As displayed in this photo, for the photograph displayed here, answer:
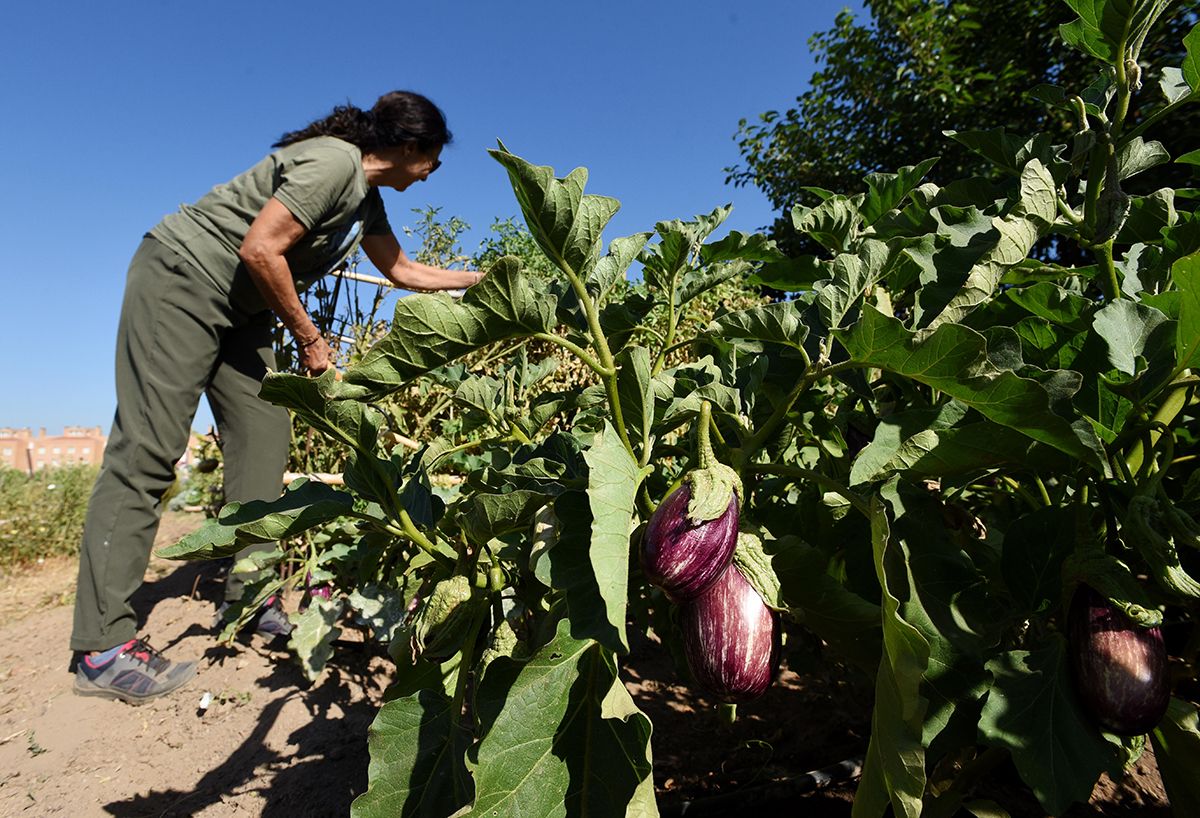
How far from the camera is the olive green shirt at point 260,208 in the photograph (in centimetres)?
205

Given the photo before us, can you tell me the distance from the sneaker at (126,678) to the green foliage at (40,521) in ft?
6.80

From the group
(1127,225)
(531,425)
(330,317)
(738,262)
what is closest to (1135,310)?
(1127,225)

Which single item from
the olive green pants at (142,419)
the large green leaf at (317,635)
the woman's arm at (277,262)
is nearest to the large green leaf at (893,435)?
the large green leaf at (317,635)

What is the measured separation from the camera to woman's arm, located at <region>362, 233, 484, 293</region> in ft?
8.48

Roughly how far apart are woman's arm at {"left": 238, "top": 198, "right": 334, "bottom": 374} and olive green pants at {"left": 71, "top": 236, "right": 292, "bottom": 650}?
266 millimetres

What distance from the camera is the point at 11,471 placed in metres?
6.18

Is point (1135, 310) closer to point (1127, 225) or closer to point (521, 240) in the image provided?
point (1127, 225)

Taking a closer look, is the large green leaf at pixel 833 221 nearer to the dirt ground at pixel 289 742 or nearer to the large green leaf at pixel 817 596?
the large green leaf at pixel 817 596

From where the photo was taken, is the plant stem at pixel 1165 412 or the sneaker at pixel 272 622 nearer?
the plant stem at pixel 1165 412

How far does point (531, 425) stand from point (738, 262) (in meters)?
0.40

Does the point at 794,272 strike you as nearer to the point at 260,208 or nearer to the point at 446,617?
the point at 446,617

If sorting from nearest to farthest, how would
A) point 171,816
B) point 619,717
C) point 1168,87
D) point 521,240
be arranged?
1. point 619,717
2. point 1168,87
3. point 171,816
4. point 521,240

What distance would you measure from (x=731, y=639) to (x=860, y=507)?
0.16 m

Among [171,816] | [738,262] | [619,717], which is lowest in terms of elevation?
[171,816]
